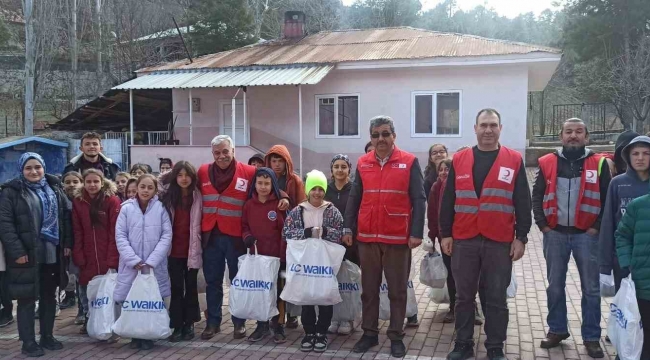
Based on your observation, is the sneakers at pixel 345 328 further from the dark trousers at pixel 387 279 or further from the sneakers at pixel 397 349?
the sneakers at pixel 397 349

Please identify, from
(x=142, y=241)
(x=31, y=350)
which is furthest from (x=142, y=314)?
(x=31, y=350)

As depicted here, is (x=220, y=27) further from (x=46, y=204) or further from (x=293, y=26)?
(x=46, y=204)

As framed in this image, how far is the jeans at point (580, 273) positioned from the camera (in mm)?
4680

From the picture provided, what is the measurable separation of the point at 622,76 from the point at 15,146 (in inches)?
901

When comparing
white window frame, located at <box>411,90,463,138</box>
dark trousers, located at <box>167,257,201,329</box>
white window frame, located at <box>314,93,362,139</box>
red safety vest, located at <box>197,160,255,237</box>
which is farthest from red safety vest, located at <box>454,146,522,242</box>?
white window frame, located at <box>314,93,362,139</box>

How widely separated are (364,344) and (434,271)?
1.17 meters

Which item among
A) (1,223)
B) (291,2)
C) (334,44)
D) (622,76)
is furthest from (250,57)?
(291,2)

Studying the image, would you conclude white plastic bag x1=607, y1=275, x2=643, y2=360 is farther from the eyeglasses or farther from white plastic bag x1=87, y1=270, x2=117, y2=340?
white plastic bag x1=87, y1=270, x2=117, y2=340

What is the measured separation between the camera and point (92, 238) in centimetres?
525

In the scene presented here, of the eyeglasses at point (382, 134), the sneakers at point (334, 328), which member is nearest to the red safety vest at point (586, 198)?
the eyeglasses at point (382, 134)

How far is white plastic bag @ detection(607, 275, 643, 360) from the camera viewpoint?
3914mm

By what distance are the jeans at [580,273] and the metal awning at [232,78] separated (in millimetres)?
10214

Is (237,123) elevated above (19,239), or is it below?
above

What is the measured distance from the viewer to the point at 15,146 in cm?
1090
